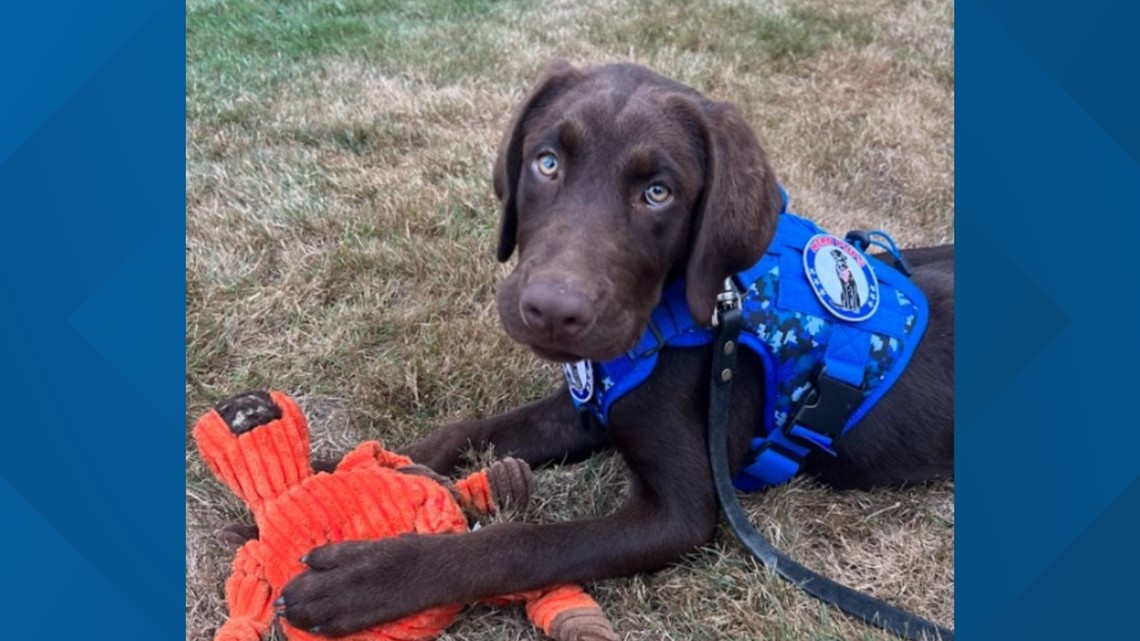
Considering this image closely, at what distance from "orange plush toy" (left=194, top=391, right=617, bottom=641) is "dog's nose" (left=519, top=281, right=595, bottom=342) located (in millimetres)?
638

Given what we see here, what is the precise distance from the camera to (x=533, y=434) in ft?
9.86

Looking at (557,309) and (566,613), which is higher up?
(557,309)

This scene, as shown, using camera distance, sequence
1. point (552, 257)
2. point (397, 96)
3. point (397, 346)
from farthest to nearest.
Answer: point (397, 96), point (397, 346), point (552, 257)

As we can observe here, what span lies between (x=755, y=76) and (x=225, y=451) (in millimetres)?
4746

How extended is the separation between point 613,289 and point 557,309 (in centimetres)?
18

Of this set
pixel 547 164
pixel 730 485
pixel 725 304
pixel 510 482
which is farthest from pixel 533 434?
pixel 547 164

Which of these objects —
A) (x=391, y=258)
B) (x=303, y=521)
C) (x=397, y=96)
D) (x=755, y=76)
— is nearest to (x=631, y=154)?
(x=303, y=521)

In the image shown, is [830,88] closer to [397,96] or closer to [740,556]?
[397,96]

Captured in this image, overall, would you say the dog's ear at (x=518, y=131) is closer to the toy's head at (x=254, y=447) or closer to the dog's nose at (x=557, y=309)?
the dog's nose at (x=557, y=309)

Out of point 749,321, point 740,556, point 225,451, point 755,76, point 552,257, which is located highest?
point 755,76

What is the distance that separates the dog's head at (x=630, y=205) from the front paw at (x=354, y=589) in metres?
0.61

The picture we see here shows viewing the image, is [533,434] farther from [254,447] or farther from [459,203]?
[459,203]

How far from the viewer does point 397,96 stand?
5496mm

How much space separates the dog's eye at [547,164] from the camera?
2439 mm
